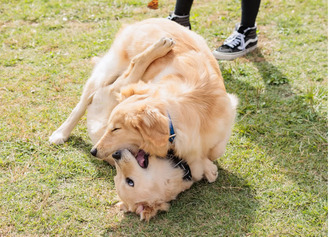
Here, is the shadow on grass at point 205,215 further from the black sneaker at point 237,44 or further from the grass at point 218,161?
the black sneaker at point 237,44

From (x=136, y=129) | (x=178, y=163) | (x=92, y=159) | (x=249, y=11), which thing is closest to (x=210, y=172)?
(x=178, y=163)

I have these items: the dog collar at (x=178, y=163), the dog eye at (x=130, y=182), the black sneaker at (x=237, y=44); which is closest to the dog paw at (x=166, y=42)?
the dog collar at (x=178, y=163)

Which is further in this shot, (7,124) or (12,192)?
(7,124)

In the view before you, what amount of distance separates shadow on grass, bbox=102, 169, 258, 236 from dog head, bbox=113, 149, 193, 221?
0.11 m

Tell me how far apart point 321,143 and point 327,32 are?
107 inches

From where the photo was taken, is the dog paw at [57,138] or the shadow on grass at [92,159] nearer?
the shadow on grass at [92,159]

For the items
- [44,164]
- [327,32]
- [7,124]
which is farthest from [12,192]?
[327,32]

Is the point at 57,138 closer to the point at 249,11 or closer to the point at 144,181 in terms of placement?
the point at 144,181

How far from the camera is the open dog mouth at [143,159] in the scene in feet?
9.53

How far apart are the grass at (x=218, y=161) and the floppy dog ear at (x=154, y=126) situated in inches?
31.4

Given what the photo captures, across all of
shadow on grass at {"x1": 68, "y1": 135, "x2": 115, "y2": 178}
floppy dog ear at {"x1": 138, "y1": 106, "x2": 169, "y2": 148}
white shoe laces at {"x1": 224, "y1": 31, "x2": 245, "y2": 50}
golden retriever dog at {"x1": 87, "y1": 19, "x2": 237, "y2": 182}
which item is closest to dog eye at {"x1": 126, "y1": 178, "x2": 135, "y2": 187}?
golden retriever dog at {"x1": 87, "y1": 19, "x2": 237, "y2": 182}

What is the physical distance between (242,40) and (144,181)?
10.3ft

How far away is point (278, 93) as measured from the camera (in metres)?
4.58

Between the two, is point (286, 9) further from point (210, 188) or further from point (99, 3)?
point (210, 188)
